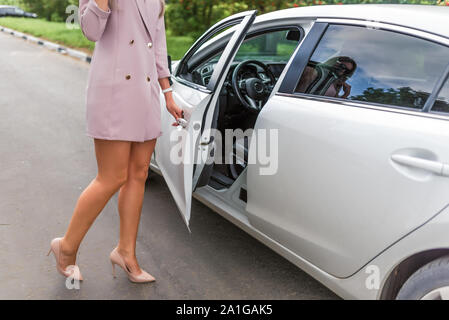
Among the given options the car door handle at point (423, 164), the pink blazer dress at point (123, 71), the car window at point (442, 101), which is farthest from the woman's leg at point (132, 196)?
the car window at point (442, 101)

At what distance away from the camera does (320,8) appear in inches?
96.5

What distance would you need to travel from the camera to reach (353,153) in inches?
75.5

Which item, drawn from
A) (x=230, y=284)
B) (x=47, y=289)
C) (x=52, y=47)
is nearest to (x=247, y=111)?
(x=230, y=284)

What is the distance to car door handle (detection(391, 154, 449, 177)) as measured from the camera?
1.64m

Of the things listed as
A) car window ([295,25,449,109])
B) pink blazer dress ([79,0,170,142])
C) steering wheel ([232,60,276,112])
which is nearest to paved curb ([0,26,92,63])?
steering wheel ([232,60,276,112])

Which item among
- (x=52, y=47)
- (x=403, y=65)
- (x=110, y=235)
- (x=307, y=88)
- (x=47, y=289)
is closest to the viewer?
(x=403, y=65)

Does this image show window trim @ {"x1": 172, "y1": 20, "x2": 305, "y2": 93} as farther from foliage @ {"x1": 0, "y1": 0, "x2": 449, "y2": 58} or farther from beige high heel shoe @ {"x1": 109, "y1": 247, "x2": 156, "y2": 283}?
foliage @ {"x1": 0, "y1": 0, "x2": 449, "y2": 58}

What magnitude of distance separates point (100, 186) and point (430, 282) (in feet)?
5.20

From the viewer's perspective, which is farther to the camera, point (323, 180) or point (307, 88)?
point (307, 88)

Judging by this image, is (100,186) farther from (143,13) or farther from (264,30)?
(264,30)

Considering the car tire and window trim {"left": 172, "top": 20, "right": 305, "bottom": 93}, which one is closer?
the car tire

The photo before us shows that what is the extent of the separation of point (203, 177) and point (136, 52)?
0.93 m

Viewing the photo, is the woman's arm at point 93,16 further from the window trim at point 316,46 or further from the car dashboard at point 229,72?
the car dashboard at point 229,72

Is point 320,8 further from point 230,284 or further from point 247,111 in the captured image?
point 230,284
